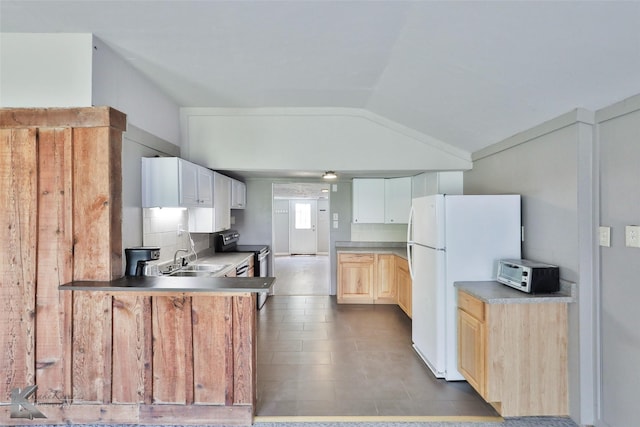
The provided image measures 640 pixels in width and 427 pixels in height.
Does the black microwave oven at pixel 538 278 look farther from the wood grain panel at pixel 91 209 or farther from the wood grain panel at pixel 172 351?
the wood grain panel at pixel 91 209

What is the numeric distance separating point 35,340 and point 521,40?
3.61 metres

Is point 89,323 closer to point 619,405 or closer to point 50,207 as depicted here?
point 50,207

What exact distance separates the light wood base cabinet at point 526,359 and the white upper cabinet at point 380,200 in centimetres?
307

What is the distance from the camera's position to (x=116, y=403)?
7.43ft

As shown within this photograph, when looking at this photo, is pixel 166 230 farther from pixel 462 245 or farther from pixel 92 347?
pixel 462 245

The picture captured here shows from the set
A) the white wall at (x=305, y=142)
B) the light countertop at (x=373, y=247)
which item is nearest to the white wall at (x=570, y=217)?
the white wall at (x=305, y=142)

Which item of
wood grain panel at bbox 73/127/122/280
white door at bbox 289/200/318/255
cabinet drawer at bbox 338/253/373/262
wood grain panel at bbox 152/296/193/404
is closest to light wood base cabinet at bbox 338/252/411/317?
cabinet drawer at bbox 338/253/373/262

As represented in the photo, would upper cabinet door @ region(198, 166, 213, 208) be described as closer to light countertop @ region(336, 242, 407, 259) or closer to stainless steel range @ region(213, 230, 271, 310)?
stainless steel range @ region(213, 230, 271, 310)

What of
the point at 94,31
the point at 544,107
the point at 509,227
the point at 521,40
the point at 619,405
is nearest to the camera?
the point at 521,40

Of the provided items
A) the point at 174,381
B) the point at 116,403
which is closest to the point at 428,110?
the point at 174,381

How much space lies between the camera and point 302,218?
1187 cm

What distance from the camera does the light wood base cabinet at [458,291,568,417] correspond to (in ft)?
7.63

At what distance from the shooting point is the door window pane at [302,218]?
466 inches

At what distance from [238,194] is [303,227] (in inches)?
270
